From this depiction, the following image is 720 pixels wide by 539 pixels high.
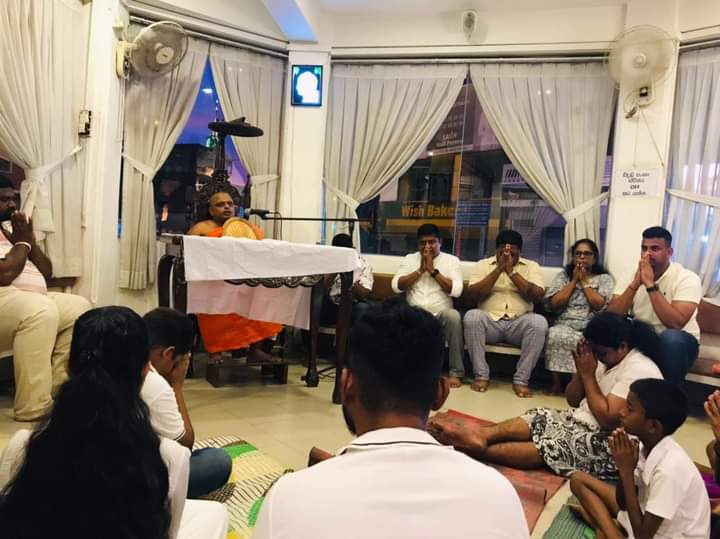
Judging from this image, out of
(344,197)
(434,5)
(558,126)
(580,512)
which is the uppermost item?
(434,5)

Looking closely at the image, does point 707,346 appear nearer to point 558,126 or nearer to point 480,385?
point 480,385

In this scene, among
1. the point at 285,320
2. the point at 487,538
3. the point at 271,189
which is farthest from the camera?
the point at 271,189

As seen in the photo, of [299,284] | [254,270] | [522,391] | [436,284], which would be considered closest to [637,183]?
[436,284]

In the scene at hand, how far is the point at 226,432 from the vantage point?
245cm

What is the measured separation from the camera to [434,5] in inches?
161

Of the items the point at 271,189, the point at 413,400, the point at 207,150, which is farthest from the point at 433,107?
the point at 413,400

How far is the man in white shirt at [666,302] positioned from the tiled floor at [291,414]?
0.41 metres

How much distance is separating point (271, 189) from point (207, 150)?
59 centimetres

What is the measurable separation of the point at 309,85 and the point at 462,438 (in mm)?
3118

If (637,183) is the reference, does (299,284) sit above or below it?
below

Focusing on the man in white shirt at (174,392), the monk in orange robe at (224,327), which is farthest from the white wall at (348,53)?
the man in white shirt at (174,392)

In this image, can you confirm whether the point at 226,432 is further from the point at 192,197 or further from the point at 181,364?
the point at 192,197

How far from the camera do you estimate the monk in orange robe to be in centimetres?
323

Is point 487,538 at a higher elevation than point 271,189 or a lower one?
lower
